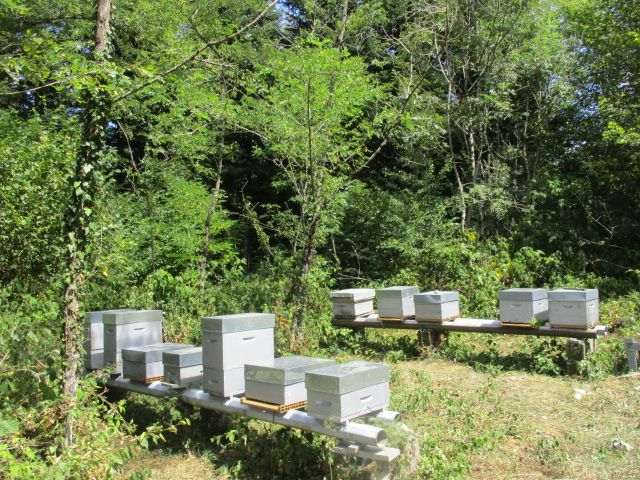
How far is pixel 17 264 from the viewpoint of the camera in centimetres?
704

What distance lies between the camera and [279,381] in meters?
3.95

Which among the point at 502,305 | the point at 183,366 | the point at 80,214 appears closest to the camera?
the point at 80,214

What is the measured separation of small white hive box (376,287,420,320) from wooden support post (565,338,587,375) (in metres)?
2.18

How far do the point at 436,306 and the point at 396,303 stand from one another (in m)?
0.63

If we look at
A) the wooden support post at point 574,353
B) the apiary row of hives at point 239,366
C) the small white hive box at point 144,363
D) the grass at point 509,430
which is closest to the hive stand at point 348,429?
the apiary row of hives at point 239,366

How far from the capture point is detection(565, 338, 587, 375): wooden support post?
6227 mm

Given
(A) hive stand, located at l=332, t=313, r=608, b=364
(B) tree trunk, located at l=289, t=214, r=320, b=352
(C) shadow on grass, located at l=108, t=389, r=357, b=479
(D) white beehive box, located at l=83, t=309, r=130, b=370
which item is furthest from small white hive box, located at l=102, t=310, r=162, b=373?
(A) hive stand, located at l=332, t=313, r=608, b=364

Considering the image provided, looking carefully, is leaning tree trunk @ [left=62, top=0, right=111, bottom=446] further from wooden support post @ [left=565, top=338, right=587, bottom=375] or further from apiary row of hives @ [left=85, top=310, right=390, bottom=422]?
wooden support post @ [left=565, top=338, right=587, bottom=375]

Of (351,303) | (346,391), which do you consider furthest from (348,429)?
(351,303)

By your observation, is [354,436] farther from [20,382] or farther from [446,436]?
[20,382]

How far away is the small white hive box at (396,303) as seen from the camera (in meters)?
7.52

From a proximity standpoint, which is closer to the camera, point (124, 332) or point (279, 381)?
point (279, 381)

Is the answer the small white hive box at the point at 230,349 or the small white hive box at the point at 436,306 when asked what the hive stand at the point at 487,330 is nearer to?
the small white hive box at the point at 436,306

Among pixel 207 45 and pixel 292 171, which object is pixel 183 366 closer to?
pixel 207 45
